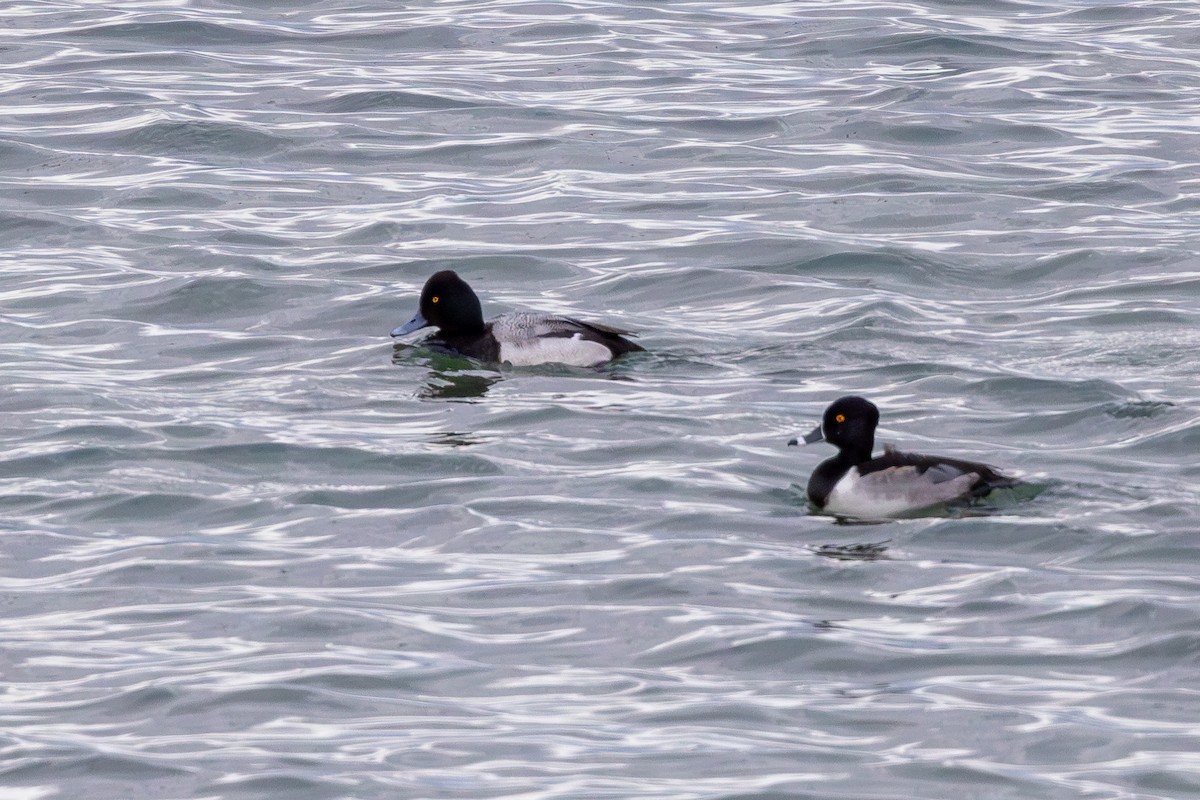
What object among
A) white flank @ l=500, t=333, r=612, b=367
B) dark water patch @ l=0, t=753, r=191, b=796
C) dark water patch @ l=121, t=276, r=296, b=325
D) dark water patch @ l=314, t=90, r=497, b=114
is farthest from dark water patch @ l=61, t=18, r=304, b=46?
dark water patch @ l=0, t=753, r=191, b=796

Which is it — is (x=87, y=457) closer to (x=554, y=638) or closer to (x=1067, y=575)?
(x=554, y=638)

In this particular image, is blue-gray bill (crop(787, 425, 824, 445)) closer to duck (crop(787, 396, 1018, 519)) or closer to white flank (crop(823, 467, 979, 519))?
duck (crop(787, 396, 1018, 519))

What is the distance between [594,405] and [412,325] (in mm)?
1967

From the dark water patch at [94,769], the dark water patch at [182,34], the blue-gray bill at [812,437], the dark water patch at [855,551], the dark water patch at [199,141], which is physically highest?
the dark water patch at [182,34]

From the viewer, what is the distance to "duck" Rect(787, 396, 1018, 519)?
11.0 meters

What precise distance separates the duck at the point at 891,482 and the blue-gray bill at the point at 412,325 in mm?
4065

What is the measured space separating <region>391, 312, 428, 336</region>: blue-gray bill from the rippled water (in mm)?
162

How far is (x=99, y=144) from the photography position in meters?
20.2

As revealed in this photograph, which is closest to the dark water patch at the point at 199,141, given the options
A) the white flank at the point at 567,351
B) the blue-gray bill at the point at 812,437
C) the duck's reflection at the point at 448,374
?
the duck's reflection at the point at 448,374

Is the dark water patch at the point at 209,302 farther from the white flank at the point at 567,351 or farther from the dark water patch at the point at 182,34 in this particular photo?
the dark water patch at the point at 182,34

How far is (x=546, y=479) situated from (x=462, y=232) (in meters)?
5.98

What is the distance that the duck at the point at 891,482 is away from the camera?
1098 cm

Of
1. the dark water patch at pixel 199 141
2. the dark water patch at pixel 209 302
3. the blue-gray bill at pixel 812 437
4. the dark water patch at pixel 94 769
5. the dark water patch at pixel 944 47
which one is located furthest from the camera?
the dark water patch at pixel 944 47

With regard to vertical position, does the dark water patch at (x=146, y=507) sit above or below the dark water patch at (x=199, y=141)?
below
